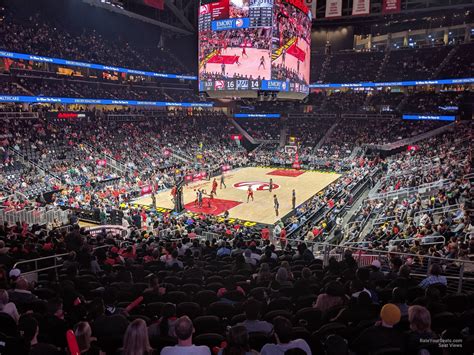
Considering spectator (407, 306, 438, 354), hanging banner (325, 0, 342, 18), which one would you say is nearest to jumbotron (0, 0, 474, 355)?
spectator (407, 306, 438, 354)

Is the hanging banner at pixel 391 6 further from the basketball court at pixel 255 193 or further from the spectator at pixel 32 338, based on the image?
the spectator at pixel 32 338

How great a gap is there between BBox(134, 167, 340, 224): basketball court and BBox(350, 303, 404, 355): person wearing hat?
59.8ft

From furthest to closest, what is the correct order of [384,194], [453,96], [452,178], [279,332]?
[453,96] → [384,194] → [452,178] → [279,332]

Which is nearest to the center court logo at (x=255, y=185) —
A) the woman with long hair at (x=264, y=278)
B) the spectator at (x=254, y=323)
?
the woman with long hair at (x=264, y=278)

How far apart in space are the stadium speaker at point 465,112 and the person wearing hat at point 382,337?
4233 cm

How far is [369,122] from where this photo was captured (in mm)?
48969

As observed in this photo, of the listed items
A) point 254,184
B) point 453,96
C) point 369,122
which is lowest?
point 254,184

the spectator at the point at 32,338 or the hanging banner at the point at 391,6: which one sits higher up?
the hanging banner at the point at 391,6

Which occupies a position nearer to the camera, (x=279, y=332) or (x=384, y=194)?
(x=279, y=332)

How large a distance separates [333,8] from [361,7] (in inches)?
127

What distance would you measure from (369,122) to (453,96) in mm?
9847

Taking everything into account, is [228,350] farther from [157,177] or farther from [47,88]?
[47,88]

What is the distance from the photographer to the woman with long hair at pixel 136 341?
12.2 ft

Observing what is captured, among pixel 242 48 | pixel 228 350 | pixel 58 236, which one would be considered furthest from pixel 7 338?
pixel 242 48
